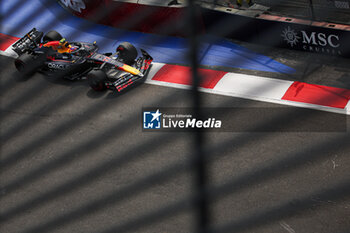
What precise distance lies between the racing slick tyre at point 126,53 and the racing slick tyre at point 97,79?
62 centimetres

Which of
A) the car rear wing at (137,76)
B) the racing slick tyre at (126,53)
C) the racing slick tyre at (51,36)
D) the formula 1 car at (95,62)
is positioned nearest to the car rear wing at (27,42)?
the formula 1 car at (95,62)

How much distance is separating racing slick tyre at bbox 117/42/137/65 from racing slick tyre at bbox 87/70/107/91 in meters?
0.62

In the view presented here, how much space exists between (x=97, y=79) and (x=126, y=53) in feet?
2.76

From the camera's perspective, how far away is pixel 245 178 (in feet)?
3.76

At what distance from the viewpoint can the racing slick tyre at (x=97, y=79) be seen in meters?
7.66

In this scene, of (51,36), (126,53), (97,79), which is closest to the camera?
(97,79)

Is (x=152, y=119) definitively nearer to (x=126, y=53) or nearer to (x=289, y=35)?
(x=126, y=53)

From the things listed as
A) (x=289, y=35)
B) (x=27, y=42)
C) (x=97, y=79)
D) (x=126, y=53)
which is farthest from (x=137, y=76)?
(x=289, y=35)

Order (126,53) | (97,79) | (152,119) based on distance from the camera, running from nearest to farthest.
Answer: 1. (152,119)
2. (97,79)
3. (126,53)

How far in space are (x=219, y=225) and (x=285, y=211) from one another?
7.5 inches

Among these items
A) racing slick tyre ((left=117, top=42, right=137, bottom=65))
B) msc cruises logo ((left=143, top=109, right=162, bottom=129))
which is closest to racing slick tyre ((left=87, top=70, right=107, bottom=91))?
racing slick tyre ((left=117, top=42, right=137, bottom=65))

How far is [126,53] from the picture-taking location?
7.98 m

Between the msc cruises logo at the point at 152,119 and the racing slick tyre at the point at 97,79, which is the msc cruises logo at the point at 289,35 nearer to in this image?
the msc cruises logo at the point at 152,119

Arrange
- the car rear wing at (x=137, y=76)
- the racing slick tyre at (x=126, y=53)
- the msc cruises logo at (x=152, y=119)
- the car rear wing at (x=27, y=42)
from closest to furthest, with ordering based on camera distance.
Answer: the msc cruises logo at (x=152, y=119)
the car rear wing at (x=137, y=76)
the racing slick tyre at (x=126, y=53)
the car rear wing at (x=27, y=42)
